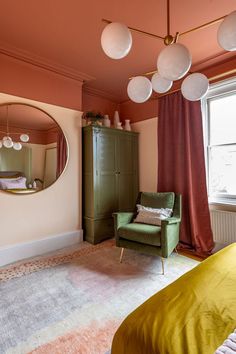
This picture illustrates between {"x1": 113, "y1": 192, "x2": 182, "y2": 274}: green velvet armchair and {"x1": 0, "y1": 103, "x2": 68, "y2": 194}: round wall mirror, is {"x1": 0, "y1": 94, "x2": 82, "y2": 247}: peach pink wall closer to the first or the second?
{"x1": 0, "y1": 103, "x2": 68, "y2": 194}: round wall mirror

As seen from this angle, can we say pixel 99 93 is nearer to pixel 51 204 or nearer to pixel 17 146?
pixel 17 146

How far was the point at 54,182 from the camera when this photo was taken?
3.18 metres

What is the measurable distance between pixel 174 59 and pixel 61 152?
2411mm

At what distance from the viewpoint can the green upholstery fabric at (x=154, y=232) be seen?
242 centimetres

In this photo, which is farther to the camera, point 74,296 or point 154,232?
point 154,232

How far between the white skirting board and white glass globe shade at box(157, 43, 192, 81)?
9.04 feet

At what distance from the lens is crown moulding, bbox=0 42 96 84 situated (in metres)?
2.63

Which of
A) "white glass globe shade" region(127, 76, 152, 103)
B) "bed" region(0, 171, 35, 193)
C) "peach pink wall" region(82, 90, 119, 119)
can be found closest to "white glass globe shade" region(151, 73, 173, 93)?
"white glass globe shade" region(127, 76, 152, 103)

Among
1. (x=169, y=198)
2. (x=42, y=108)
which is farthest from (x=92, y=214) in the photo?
(x=42, y=108)

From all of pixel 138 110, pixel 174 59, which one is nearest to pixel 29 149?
pixel 138 110

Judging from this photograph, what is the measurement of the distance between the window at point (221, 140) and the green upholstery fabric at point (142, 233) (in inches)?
44.5

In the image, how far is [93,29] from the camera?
7.50 ft

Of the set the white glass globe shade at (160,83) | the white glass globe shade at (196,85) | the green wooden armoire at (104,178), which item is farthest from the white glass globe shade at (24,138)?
the white glass globe shade at (196,85)

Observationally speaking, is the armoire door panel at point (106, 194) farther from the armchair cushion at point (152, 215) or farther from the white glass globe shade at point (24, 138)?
the white glass globe shade at point (24, 138)
